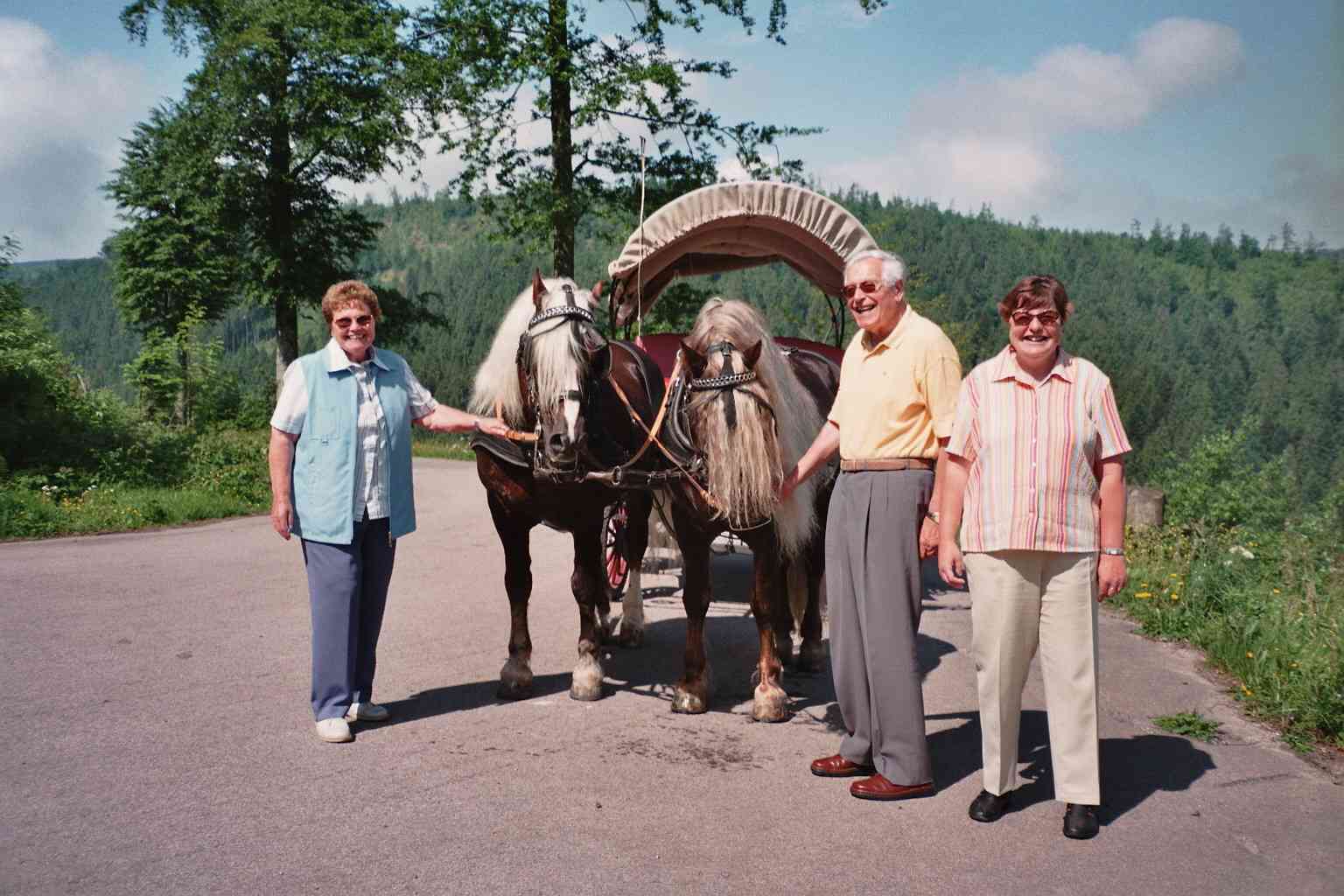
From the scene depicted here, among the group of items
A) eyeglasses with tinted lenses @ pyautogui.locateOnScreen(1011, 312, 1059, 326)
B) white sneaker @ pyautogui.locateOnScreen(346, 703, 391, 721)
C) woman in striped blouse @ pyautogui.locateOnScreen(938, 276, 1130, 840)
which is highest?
eyeglasses with tinted lenses @ pyautogui.locateOnScreen(1011, 312, 1059, 326)

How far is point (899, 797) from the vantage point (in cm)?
383

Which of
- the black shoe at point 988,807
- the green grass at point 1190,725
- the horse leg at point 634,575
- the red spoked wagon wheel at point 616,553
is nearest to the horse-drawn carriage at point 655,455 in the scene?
the horse leg at point 634,575

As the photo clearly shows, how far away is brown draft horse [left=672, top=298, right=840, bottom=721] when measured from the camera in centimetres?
448

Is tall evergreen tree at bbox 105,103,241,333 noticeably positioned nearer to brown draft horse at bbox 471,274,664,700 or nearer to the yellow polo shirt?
brown draft horse at bbox 471,274,664,700

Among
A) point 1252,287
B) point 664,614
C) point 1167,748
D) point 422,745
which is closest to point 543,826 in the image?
point 422,745

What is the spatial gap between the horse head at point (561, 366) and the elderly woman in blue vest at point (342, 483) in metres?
0.65

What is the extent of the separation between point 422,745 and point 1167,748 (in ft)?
11.4

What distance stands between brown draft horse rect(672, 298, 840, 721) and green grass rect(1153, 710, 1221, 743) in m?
1.92

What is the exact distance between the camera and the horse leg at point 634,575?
5.88 metres

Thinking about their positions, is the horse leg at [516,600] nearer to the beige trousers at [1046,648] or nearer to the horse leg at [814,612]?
the horse leg at [814,612]

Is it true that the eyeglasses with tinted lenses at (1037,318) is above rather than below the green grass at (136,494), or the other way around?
above

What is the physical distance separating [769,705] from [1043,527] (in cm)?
189

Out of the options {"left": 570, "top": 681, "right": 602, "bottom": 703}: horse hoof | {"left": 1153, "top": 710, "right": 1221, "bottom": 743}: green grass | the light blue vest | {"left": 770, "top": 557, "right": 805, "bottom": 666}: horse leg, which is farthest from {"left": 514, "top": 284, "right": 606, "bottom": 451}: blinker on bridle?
{"left": 1153, "top": 710, "right": 1221, "bottom": 743}: green grass

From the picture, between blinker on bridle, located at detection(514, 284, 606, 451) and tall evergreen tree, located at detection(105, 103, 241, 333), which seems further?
tall evergreen tree, located at detection(105, 103, 241, 333)
